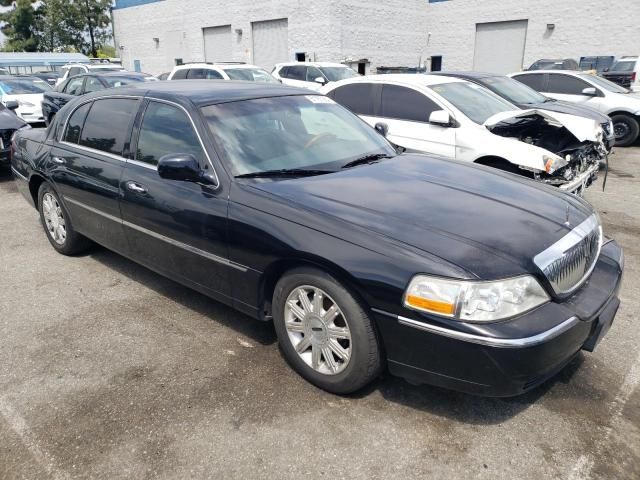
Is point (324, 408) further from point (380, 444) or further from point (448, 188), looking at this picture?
point (448, 188)

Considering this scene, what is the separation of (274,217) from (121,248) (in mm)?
1818

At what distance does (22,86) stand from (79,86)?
3.43 m

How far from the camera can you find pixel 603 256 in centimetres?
314

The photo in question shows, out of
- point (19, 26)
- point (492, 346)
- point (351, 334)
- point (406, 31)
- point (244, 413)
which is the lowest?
point (244, 413)

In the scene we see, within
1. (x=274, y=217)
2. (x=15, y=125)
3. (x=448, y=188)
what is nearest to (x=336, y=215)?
(x=274, y=217)

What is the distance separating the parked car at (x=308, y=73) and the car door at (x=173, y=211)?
11593mm

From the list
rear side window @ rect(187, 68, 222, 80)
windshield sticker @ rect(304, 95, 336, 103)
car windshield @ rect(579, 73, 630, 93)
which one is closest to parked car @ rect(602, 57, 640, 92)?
car windshield @ rect(579, 73, 630, 93)

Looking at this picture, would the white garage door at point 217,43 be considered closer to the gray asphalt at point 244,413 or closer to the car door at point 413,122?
the car door at point 413,122

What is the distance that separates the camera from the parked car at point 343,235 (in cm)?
241

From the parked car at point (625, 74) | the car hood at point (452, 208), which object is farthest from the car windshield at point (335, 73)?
the car hood at point (452, 208)

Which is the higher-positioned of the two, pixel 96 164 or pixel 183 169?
pixel 183 169

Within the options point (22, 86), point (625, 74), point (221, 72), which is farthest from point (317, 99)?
point (625, 74)

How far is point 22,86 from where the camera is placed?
14500mm

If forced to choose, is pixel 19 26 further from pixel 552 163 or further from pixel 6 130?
pixel 552 163
